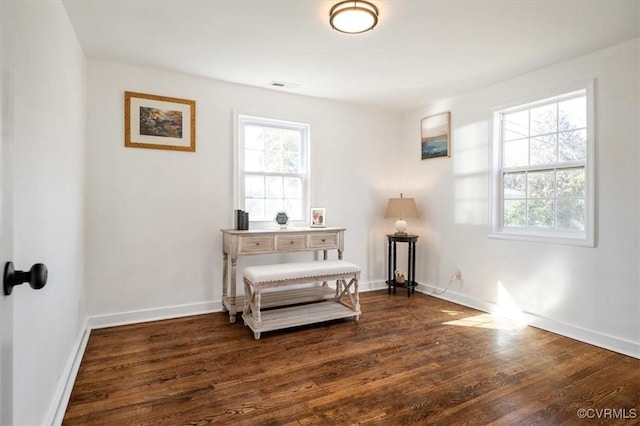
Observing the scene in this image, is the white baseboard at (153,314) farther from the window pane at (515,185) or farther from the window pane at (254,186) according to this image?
the window pane at (515,185)

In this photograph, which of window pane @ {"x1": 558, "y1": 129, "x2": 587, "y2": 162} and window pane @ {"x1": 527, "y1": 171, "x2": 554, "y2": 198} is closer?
window pane @ {"x1": 558, "y1": 129, "x2": 587, "y2": 162}

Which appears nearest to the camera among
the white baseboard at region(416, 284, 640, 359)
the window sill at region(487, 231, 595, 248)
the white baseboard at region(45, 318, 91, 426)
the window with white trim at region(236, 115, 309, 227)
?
the white baseboard at region(45, 318, 91, 426)

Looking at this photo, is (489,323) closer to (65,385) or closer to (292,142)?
(292,142)

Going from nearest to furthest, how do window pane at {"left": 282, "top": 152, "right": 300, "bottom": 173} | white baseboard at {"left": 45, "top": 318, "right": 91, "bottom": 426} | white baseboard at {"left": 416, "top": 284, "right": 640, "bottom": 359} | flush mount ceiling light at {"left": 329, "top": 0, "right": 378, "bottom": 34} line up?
white baseboard at {"left": 45, "top": 318, "right": 91, "bottom": 426}
flush mount ceiling light at {"left": 329, "top": 0, "right": 378, "bottom": 34}
white baseboard at {"left": 416, "top": 284, "right": 640, "bottom": 359}
window pane at {"left": 282, "top": 152, "right": 300, "bottom": 173}

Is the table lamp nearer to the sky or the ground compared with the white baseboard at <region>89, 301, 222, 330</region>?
nearer to the sky

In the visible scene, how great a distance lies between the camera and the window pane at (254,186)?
3.80 metres

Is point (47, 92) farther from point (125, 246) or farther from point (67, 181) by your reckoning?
point (125, 246)

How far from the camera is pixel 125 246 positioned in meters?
3.18

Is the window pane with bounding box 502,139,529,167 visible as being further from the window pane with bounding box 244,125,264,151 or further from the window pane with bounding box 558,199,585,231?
the window pane with bounding box 244,125,264,151

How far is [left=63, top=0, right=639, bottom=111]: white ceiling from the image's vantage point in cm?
222

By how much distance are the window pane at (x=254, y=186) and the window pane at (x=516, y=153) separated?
8.68 ft

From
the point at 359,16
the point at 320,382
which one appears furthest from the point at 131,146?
the point at 320,382

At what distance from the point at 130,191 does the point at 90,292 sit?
97cm

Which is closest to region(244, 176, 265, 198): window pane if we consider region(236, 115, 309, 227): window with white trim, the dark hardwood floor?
region(236, 115, 309, 227): window with white trim
